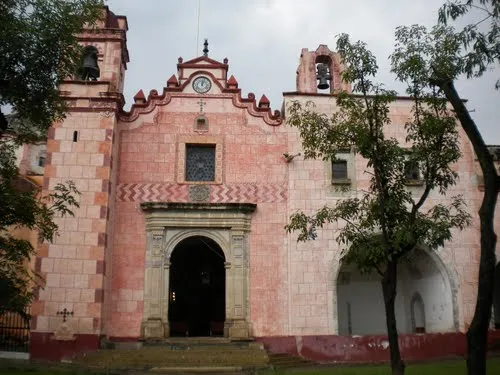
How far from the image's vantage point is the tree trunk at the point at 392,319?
Result: 28.6 ft

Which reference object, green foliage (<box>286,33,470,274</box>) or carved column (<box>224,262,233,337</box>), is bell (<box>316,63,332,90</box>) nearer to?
carved column (<box>224,262,233,337</box>)

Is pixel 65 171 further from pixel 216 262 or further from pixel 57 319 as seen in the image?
pixel 216 262

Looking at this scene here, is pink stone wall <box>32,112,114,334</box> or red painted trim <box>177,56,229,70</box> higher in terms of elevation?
red painted trim <box>177,56,229,70</box>

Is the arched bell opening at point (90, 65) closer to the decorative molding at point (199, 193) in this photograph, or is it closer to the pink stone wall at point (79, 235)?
the pink stone wall at point (79, 235)

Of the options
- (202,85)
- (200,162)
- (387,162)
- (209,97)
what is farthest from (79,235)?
(387,162)

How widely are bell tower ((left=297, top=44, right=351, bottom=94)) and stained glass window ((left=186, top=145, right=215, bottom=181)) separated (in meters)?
3.47

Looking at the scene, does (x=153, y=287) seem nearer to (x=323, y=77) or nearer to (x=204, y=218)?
(x=204, y=218)

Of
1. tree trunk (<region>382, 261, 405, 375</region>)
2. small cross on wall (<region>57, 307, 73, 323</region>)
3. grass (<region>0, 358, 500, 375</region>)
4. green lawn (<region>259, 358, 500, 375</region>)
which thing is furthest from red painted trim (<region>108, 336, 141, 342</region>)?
tree trunk (<region>382, 261, 405, 375</region>)

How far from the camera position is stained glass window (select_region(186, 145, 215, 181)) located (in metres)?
16.7

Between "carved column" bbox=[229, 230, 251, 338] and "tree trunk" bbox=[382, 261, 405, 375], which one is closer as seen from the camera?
"tree trunk" bbox=[382, 261, 405, 375]

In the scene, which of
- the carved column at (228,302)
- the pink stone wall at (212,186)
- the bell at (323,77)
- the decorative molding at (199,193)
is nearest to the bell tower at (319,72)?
the bell at (323,77)

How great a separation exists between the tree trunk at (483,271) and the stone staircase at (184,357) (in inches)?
237

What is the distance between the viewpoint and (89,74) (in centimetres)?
1689

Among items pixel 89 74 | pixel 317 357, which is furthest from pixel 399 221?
pixel 89 74
